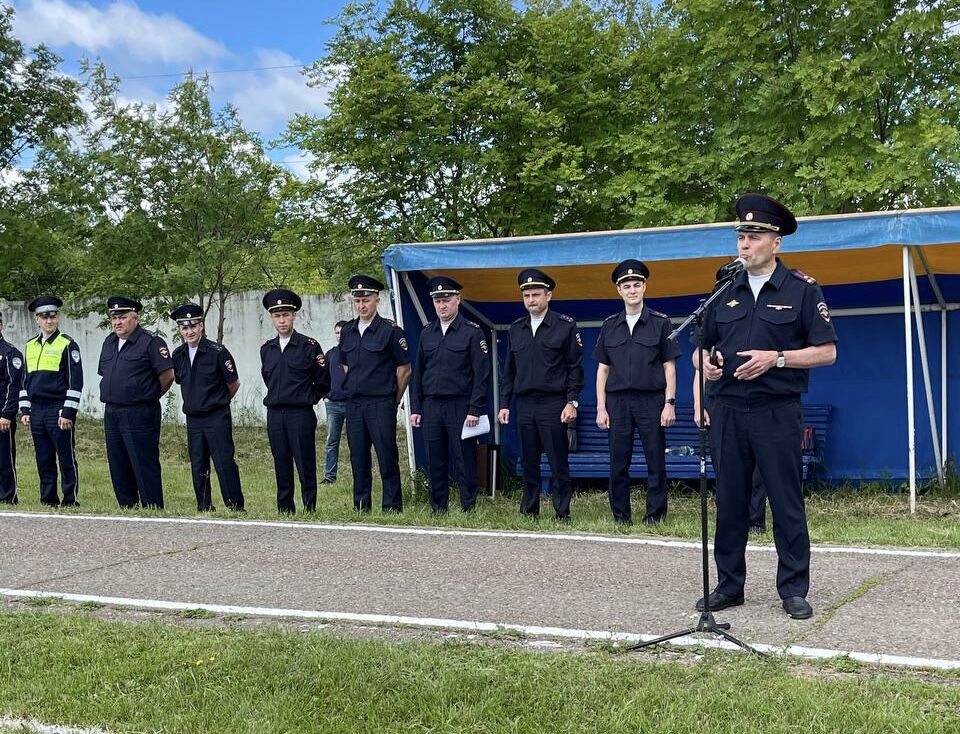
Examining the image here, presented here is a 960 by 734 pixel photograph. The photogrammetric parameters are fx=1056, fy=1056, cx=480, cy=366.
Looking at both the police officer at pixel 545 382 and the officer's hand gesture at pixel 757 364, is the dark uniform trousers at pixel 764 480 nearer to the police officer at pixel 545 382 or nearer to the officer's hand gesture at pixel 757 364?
the officer's hand gesture at pixel 757 364

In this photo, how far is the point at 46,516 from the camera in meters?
8.33

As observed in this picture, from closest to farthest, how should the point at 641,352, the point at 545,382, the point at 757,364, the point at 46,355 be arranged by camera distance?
the point at 757,364 → the point at 641,352 → the point at 545,382 → the point at 46,355

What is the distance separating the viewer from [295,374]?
8.80 metres

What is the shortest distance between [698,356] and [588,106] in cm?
1167

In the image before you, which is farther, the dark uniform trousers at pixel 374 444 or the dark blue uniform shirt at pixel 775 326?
the dark uniform trousers at pixel 374 444

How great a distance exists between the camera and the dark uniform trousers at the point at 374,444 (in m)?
8.49

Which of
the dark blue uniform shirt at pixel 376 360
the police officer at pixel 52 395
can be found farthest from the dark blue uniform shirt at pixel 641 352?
the police officer at pixel 52 395

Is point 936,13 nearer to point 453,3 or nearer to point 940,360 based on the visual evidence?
point 940,360

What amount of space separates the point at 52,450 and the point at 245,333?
1023cm

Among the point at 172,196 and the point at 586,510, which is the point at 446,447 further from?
the point at 172,196

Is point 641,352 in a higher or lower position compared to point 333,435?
higher

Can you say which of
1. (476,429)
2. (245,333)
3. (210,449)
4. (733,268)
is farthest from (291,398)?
(245,333)

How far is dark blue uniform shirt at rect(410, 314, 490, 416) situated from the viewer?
8.27 m

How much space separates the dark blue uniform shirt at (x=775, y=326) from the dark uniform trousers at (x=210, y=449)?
5297 millimetres
